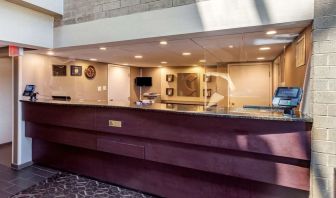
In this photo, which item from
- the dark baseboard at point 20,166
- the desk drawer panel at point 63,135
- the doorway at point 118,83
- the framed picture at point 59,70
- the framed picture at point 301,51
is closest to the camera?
the framed picture at point 301,51

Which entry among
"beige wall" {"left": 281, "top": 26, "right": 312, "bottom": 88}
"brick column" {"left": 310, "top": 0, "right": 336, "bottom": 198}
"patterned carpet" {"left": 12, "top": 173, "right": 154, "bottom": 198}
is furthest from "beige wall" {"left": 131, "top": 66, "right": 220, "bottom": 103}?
"brick column" {"left": 310, "top": 0, "right": 336, "bottom": 198}

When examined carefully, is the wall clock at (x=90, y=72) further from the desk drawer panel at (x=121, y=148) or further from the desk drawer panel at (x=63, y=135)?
the desk drawer panel at (x=121, y=148)

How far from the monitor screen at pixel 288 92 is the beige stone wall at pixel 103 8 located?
1.37m

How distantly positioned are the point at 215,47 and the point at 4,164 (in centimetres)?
428

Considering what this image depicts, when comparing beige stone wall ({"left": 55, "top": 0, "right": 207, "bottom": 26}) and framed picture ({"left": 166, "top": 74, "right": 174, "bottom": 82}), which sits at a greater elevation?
beige stone wall ({"left": 55, "top": 0, "right": 207, "bottom": 26})

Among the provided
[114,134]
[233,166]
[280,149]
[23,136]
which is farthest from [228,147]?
[23,136]

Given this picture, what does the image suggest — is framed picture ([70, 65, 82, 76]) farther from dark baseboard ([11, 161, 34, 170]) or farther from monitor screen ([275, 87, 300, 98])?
monitor screen ([275, 87, 300, 98])

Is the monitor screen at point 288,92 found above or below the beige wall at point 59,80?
below

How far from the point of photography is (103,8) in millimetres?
3234

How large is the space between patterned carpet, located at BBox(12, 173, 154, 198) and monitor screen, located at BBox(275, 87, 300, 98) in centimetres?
200

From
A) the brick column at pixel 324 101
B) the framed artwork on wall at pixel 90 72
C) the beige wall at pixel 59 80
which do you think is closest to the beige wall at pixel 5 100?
the beige wall at pixel 59 80

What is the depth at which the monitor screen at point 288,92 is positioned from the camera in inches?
82.9

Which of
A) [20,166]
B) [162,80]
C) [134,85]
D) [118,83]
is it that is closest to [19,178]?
[20,166]

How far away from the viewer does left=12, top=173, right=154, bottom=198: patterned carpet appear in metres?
2.96
